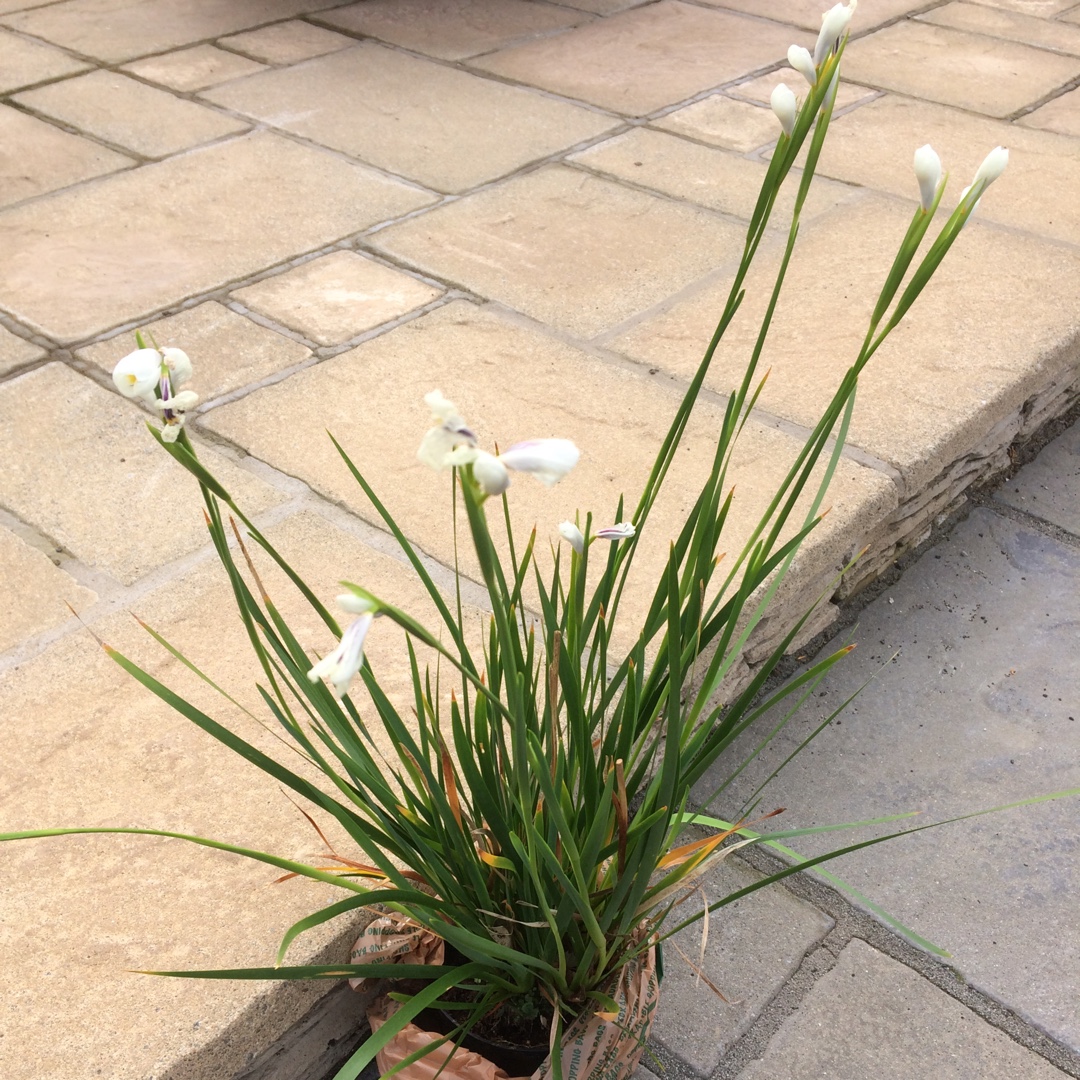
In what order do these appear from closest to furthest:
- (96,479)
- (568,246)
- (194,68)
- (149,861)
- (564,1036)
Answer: (564,1036), (149,861), (96,479), (568,246), (194,68)

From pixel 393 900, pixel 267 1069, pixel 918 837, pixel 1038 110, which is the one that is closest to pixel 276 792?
pixel 267 1069

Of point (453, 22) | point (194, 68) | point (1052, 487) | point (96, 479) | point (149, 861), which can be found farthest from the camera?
point (453, 22)

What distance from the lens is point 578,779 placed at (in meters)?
1.05

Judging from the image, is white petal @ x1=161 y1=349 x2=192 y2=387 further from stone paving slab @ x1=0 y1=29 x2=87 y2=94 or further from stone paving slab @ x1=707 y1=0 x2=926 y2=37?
stone paving slab @ x1=707 y1=0 x2=926 y2=37

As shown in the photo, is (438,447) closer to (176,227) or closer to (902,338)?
(902,338)

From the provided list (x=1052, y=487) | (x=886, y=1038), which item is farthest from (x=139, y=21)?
(x=886, y=1038)

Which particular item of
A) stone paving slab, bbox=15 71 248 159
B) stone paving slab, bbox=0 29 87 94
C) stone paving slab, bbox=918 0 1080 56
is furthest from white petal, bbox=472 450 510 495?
stone paving slab, bbox=918 0 1080 56

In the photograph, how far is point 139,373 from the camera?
2.33 ft

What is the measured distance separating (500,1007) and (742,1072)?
0.97 ft

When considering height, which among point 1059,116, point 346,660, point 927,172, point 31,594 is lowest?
point 31,594

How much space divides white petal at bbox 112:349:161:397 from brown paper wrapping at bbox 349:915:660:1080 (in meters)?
0.57

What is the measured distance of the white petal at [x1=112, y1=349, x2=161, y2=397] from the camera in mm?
709

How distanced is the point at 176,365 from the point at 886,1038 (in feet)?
3.37

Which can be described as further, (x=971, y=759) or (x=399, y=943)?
(x=971, y=759)
